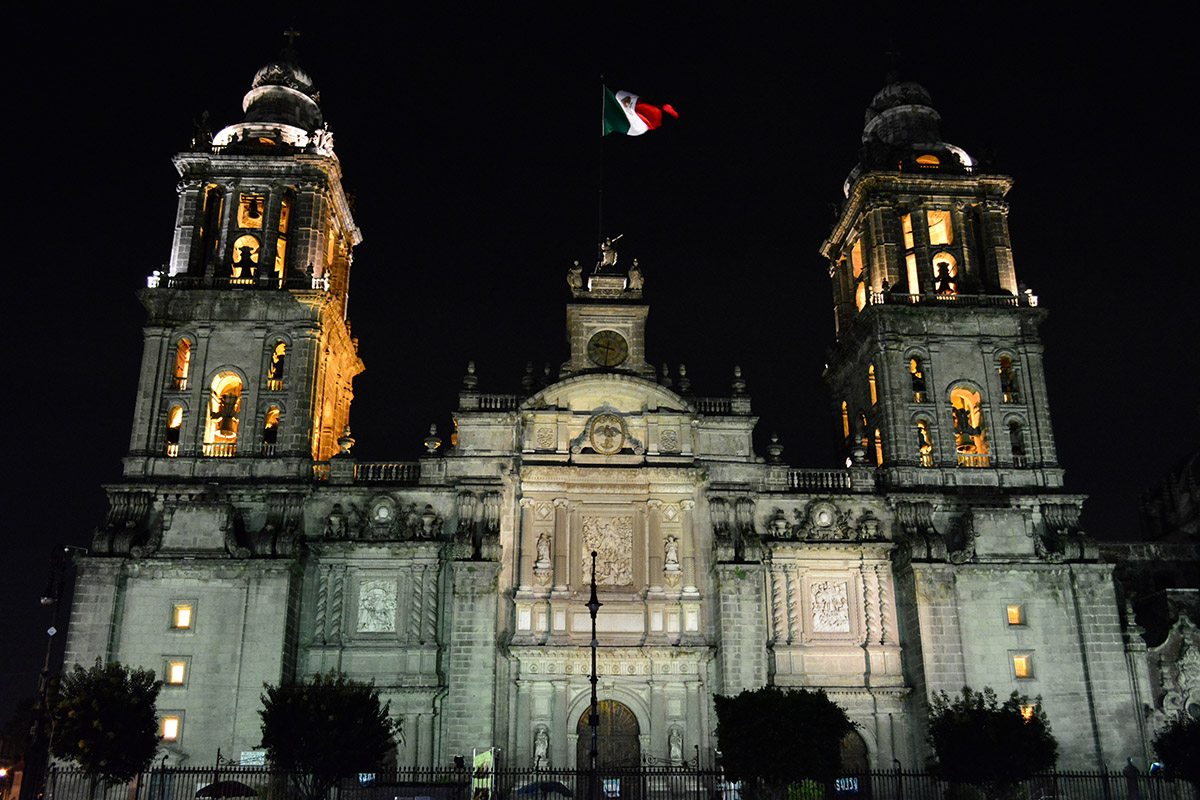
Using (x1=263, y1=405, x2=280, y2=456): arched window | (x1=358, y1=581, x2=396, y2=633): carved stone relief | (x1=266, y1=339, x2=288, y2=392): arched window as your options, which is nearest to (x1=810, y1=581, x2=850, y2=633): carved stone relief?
(x1=358, y1=581, x2=396, y2=633): carved stone relief

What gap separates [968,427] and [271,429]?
30.1 m

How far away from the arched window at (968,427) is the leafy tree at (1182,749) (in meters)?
12.4

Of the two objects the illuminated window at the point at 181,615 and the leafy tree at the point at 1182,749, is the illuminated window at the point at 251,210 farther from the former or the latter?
the leafy tree at the point at 1182,749

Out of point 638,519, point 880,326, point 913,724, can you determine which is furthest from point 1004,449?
point 638,519

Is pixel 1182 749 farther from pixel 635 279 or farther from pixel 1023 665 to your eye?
pixel 635 279

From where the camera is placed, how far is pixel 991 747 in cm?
3653

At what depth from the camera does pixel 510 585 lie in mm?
44594

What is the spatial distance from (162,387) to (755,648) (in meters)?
26.6

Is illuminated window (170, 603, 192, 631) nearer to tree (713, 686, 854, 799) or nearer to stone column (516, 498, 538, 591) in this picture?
stone column (516, 498, 538, 591)

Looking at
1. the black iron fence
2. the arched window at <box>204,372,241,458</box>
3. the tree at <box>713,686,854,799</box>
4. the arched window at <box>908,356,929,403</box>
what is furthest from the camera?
the arched window at <box>908,356,929,403</box>

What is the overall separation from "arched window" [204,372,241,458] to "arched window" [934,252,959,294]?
31484mm

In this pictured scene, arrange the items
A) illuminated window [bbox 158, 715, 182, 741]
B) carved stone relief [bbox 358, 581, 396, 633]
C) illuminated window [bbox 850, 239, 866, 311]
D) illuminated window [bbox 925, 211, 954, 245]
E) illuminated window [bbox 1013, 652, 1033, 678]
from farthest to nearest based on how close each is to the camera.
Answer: illuminated window [bbox 850, 239, 866, 311]
illuminated window [bbox 925, 211, 954, 245]
carved stone relief [bbox 358, 581, 396, 633]
illuminated window [bbox 1013, 652, 1033, 678]
illuminated window [bbox 158, 715, 182, 741]

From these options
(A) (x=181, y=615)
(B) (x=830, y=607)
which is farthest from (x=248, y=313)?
(B) (x=830, y=607)

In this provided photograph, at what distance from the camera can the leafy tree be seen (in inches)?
1543
